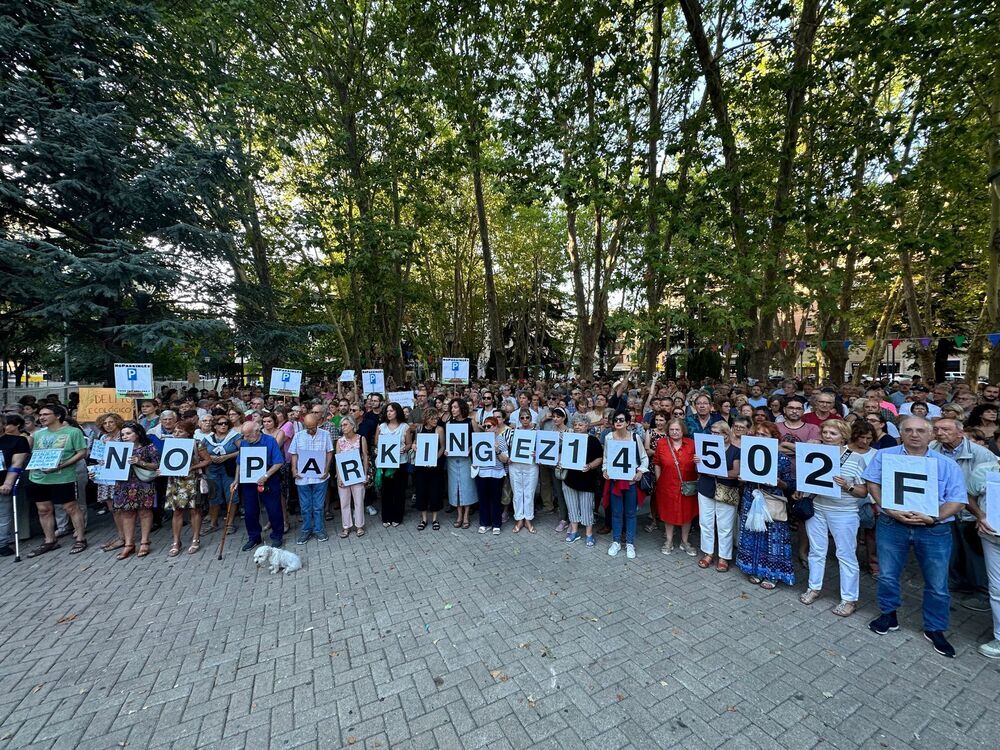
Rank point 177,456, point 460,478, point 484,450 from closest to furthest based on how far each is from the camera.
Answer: point 177,456
point 484,450
point 460,478

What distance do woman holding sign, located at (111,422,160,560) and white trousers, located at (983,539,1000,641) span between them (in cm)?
1020

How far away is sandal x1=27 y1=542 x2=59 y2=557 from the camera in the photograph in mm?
6176

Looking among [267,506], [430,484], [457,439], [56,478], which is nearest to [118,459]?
[56,478]

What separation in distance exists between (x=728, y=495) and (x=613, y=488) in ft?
4.95

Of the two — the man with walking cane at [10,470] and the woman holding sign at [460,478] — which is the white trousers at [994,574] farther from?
the man with walking cane at [10,470]

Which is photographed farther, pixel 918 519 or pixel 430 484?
pixel 430 484

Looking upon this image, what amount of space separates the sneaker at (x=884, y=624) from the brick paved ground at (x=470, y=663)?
7 centimetres

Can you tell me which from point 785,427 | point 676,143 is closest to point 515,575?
point 785,427

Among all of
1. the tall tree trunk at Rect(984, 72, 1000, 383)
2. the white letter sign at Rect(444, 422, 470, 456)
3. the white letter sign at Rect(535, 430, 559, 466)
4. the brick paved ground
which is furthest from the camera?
the tall tree trunk at Rect(984, 72, 1000, 383)

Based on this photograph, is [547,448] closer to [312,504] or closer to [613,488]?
[613,488]

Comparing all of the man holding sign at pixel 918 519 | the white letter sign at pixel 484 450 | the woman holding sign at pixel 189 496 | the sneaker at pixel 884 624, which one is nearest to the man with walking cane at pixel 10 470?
the woman holding sign at pixel 189 496

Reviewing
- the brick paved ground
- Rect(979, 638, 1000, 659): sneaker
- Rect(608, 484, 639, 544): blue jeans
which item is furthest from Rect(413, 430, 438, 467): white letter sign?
Rect(979, 638, 1000, 659): sneaker

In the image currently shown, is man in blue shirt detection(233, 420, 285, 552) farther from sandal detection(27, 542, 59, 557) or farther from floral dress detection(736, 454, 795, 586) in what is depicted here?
floral dress detection(736, 454, 795, 586)

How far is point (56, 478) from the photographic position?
625 centimetres
